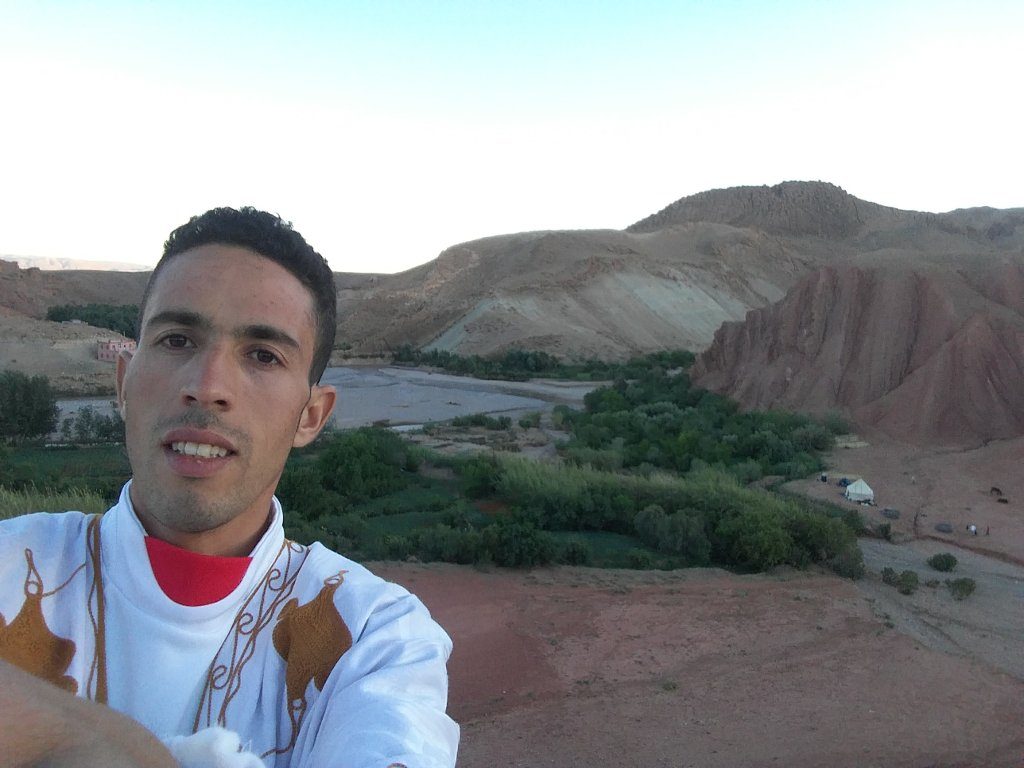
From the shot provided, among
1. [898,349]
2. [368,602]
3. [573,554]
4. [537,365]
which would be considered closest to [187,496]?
[368,602]

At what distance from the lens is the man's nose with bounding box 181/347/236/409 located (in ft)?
5.58

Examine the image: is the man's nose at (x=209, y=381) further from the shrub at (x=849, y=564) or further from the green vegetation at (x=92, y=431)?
the green vegetation at (x=92, y=431)

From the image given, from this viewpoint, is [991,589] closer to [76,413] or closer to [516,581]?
[516,581]

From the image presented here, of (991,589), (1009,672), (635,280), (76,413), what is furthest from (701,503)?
(635,280)

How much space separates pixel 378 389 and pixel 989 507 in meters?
26.4

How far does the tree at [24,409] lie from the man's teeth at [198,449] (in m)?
23.1

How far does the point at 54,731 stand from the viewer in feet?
3.53

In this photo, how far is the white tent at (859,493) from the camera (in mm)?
15594

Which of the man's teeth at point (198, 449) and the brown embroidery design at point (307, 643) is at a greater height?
the man's teeth at point (198, 449)

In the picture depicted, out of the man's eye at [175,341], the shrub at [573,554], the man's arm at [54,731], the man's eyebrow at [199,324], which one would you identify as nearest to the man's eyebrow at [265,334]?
the man's eyebrow at [199,324]

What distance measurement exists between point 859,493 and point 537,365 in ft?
98.3

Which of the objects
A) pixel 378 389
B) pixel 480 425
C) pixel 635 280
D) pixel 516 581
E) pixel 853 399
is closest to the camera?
pixel 516 581

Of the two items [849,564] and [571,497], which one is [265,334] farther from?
[571,497]

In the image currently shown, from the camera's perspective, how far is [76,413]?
26.7m
